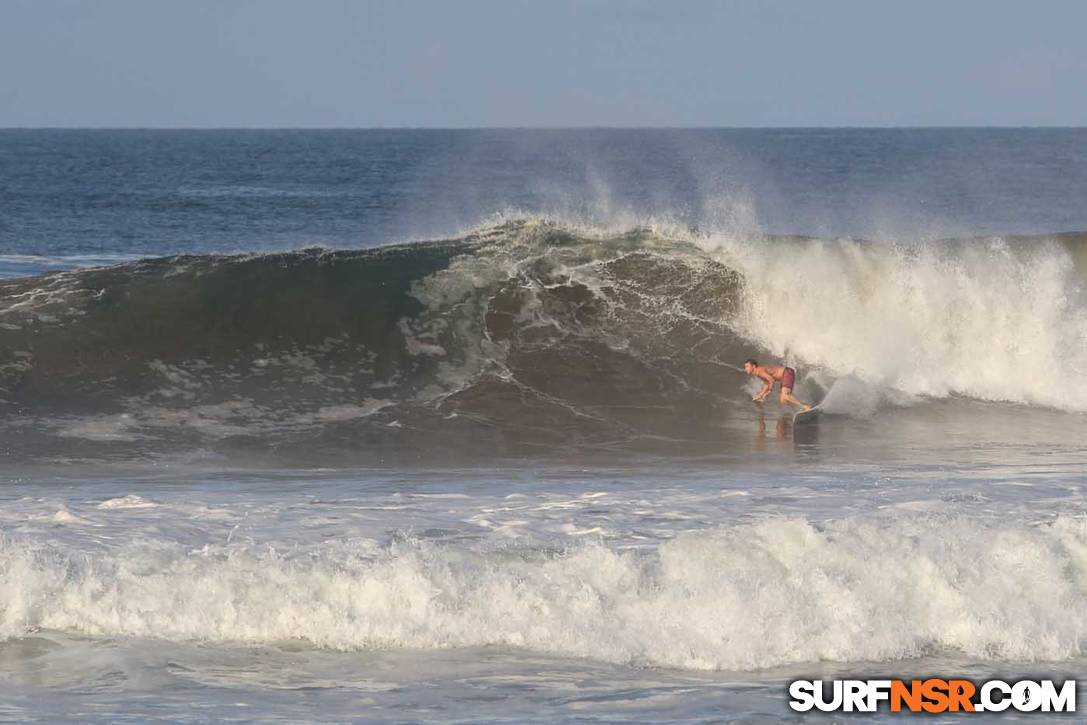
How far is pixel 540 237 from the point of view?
57.1ft

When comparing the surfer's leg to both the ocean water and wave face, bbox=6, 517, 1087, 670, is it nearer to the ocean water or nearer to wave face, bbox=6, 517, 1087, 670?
the ocean water

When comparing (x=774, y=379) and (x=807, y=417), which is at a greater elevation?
(x=774, y=379)

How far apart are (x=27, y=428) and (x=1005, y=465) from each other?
7.52 metres

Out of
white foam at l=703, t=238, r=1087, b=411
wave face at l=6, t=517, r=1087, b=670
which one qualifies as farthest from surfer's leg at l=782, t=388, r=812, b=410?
wave face at l=6, t=517, r=1087, b=670

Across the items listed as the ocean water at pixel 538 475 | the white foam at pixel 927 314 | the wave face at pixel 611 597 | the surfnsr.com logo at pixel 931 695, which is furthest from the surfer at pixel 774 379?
the surfnsr.com logo at pixel 931 695

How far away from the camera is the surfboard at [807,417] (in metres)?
13.1

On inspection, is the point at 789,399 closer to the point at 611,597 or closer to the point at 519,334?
the point at 519,334

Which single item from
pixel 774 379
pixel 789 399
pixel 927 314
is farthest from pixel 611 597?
pixel 927 314

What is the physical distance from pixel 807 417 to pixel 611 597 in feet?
19.2

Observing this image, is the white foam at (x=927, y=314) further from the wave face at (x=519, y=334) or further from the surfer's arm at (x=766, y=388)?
the surfer's arm at (x=766, y=388)

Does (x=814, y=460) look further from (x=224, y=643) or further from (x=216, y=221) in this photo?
(x=216, y=221)

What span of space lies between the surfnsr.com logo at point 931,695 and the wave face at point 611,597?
38 cm

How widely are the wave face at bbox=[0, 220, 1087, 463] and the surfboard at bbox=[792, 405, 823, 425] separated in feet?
2.53

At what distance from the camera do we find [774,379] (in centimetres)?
1410
